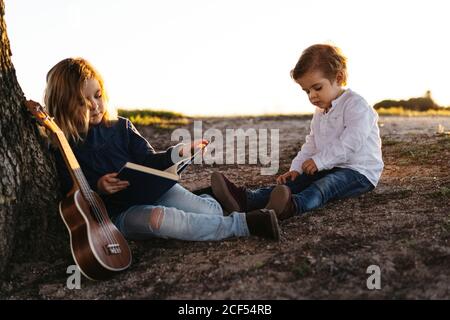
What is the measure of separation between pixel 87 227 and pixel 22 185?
51cm

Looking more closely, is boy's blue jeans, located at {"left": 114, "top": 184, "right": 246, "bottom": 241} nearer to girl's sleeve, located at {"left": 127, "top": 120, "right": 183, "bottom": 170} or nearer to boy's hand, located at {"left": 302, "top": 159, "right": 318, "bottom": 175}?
girl's sleeve, located at {"left": 127, "top": 120, "right": 183, "bottom": 170}

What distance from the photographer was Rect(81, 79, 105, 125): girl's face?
3623mm

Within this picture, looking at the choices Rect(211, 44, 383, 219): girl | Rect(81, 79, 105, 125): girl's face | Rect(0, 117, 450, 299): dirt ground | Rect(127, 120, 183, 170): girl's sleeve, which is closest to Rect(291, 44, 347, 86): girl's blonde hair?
Rect(211, 44, 383, 219): girl

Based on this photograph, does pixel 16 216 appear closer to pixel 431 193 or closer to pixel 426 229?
pixel 426 229

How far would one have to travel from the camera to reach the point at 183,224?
3.44m

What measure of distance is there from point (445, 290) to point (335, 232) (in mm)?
870

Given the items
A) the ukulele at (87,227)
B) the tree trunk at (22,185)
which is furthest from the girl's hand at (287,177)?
the tree trunk at (22,185)

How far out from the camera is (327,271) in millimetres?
2789

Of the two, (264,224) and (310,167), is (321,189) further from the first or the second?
(264,224)

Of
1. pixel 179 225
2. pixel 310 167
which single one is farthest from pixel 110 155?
pixel 310 167

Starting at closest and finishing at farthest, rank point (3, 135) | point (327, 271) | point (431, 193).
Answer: point (327, 271) < point (3, 135) < point (431, 193)

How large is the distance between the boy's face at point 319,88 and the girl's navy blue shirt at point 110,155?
122cm

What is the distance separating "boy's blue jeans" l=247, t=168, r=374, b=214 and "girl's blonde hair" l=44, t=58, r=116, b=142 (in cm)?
127
